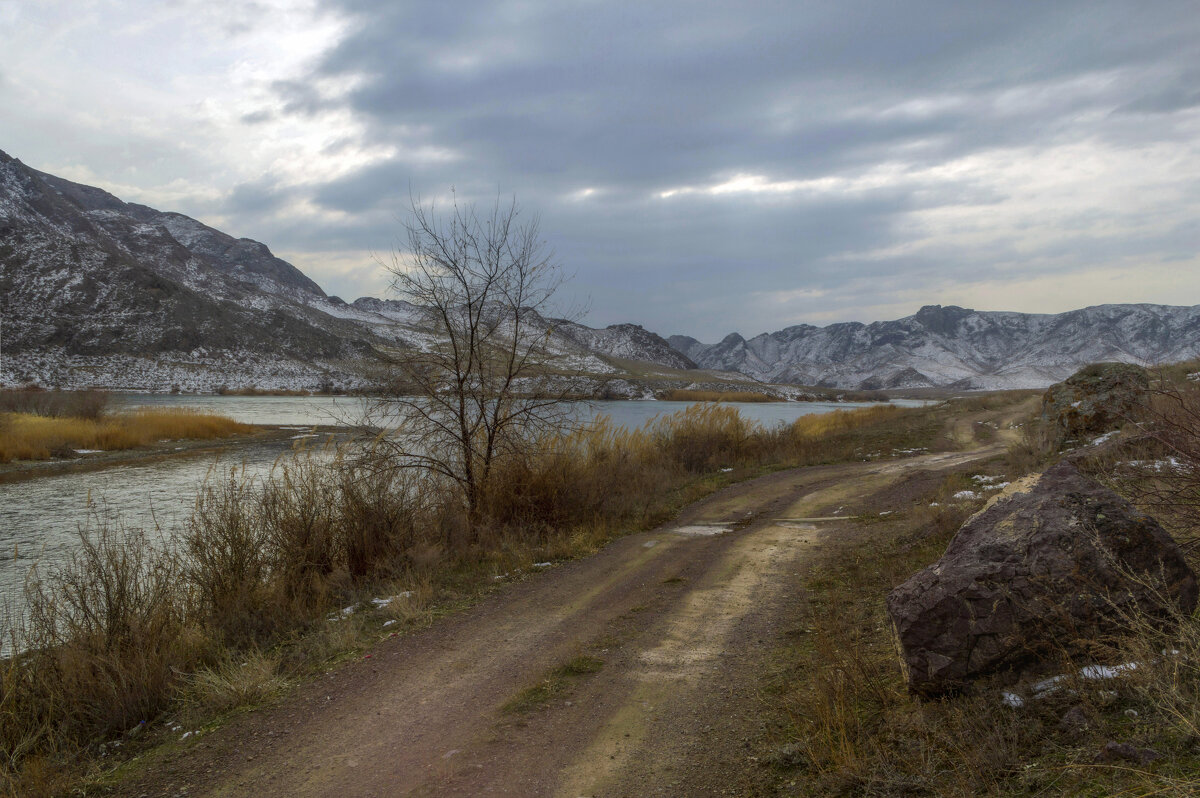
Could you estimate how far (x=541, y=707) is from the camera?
15.9ft

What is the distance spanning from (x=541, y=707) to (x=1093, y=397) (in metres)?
12.3

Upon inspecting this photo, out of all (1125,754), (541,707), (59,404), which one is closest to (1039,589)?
(1125,754)

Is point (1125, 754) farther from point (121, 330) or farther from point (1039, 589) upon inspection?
point (121, 330)

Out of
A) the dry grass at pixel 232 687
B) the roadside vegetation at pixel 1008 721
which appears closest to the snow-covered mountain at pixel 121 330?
the dry grass at pixel 232 687

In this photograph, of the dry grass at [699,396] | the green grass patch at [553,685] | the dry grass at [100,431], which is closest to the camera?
the green grass patch at [553,685]

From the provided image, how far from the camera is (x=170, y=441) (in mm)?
30766

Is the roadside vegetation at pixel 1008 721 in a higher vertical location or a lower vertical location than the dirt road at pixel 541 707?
higher

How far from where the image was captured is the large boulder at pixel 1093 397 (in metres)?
11.8

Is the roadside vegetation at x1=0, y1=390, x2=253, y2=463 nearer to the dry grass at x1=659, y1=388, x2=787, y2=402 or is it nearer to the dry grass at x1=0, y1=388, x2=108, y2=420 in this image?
the dry grass at x1=0, y1=388, x2=108, y2=420

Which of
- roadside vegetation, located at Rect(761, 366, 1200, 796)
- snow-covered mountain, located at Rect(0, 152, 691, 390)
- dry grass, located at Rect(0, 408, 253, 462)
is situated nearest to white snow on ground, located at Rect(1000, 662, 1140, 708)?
roadside vegetation, located at Rect(761, 366, 1200, 796)

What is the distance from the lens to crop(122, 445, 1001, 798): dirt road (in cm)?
397

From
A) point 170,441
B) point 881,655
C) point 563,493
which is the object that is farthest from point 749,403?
point 881,655

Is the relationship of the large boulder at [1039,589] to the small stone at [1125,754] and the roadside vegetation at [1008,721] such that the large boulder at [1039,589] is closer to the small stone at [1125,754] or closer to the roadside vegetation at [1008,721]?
the roadside vegetation at [1008,721]

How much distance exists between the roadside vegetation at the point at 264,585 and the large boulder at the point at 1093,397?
7598mm
